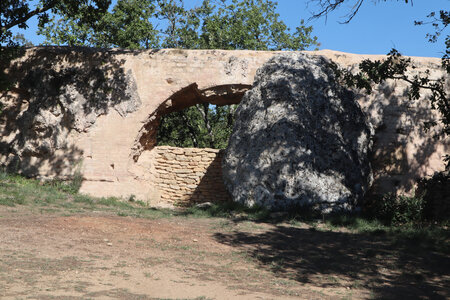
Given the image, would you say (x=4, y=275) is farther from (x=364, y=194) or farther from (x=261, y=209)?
(x=364, y=194)

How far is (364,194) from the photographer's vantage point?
1205cm

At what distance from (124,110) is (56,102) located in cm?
189

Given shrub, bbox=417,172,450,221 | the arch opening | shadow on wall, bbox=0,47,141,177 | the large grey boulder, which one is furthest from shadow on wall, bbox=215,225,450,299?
shadow on wall, bbox=0,47,141,177

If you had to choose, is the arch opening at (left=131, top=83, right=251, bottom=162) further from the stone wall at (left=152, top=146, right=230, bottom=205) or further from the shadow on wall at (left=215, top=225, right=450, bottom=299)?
the shadow on wall at (left=215, top=225, right=450, bottom=299)

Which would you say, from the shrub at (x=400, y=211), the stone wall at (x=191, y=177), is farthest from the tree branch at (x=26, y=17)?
the shrub at (x=400, y=211)

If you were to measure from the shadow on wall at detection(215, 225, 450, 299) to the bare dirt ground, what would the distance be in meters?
0.02

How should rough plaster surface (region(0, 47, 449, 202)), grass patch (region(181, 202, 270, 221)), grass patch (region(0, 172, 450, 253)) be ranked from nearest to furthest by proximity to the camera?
grass patch (region(0, 172, 450, 253)) < grass patch (region(181, 202, 270, 221)) < rough plaster surface (region(0, 47, 449, 202))

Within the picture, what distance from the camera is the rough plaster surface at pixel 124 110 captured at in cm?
1316

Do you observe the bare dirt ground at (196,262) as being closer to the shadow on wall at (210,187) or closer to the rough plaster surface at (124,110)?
the rough plaster surface at (124,110)

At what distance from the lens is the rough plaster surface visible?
13164mm

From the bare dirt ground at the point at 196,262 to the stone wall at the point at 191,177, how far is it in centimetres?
431

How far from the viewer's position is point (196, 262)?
724cm

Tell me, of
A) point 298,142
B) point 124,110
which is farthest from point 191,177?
point 298,142

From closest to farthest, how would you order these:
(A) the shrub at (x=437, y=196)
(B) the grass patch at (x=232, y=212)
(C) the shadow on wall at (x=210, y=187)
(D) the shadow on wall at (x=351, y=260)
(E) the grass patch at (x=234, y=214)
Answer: (D) the shadow on wall at (x=351, y=260) < (E) the grass patch at (x=234, y=214) < (B) the grass patch at (x=232, y=212) < (A) the shrub at (x=437, y=196) < (C) the shadow on wall at (x=210, y=187)
